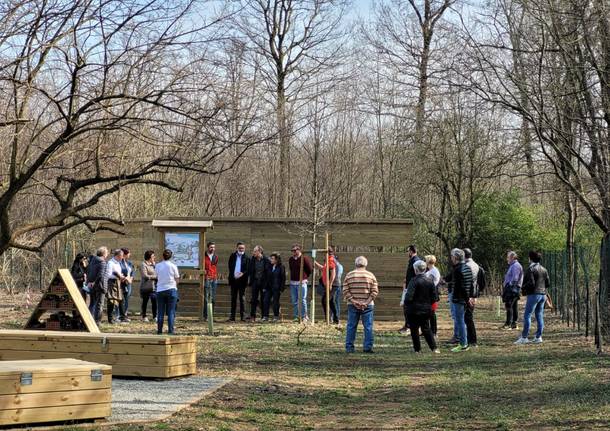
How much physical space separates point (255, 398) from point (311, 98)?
24.4m

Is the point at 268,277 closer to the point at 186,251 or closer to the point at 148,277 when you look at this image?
the point at 186,251

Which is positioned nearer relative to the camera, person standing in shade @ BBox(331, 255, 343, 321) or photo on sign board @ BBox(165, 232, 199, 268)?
person standing in shade @ BBox(331, 255, 343, 321)

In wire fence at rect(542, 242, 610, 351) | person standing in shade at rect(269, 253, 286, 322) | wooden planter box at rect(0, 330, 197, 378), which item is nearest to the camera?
wooden planter box at rect(0, 330, 197, 378)

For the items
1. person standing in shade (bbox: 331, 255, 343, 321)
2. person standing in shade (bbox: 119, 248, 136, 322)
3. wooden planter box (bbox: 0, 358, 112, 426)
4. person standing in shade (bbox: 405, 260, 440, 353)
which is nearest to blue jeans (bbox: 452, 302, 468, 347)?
person standing in shade (bbox: 405, 260, 440, 353)

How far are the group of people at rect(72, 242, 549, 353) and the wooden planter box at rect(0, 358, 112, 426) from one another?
29.2 feet

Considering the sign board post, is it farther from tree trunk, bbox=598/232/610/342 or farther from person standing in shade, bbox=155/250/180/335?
tree trunk, bbox=598/232/610/342

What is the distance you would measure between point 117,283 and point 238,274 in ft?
10.4

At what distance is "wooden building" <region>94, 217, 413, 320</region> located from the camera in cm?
2669

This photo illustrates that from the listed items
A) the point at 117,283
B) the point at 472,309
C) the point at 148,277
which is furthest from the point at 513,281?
the point at 117,283

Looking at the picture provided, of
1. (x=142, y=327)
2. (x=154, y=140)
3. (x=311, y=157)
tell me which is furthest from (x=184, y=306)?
(x=154, y=140)

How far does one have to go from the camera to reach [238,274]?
25297 mm

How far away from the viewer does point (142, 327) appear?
23250 millimetres

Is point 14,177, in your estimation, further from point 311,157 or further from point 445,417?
point 311,157

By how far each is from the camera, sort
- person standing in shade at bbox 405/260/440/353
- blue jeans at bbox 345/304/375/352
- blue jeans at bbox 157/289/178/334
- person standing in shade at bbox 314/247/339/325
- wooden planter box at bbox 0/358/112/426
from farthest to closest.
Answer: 1. person standing in shade at bbox 314/247/339/325
2. blue jeans at bbox 157/289/178/334
3. blue jeans at bbox 345/304/375/352
4. person standing in shade at bbox 405/260/440/353
5. wooden planter box at bbox 0/358/112/426
